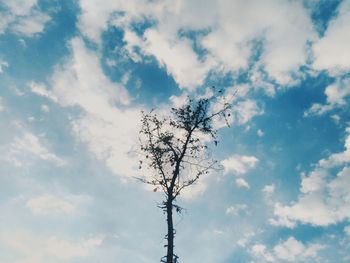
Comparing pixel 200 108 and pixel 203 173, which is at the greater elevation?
pixel 200 108

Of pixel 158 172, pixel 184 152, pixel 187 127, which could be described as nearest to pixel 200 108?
pixel 187 127

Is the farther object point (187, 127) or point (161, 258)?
point (187, 127)

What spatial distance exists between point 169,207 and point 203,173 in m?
3.18

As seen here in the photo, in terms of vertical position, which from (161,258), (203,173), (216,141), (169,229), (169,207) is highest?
(216,141)

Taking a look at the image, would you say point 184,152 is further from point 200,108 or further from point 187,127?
point 200,108

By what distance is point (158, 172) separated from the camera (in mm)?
20203

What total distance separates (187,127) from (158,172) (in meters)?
3.14

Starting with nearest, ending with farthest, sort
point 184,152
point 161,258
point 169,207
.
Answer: point 161,258 → point 169,207 → point 184,152

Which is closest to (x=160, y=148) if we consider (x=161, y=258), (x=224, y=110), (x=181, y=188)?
(x=181, y=188)

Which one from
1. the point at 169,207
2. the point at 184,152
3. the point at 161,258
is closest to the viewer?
the point at 161,258

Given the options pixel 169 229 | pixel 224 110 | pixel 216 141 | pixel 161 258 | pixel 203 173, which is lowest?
pixel 161 258

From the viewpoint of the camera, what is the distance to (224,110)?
67.1 ft

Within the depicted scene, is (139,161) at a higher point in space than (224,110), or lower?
lower

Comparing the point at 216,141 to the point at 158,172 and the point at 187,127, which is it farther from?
the point at 158,172
